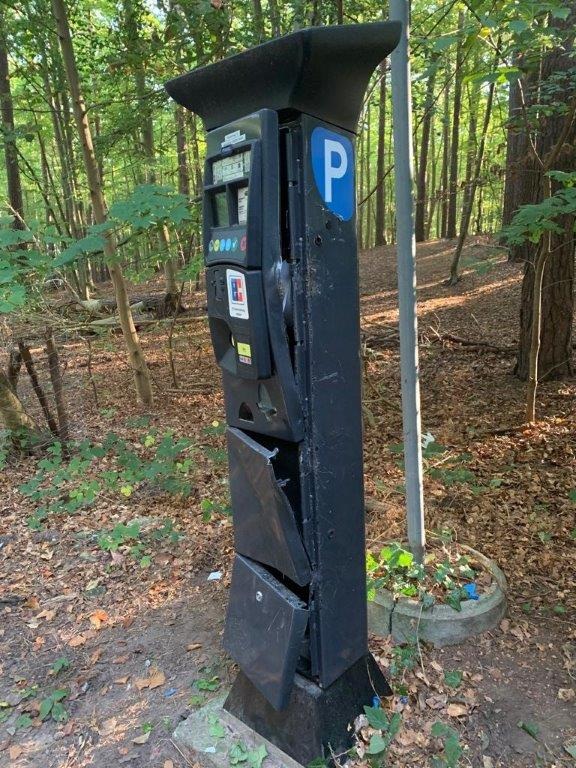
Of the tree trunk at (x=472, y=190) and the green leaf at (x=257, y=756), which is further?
the tree trunk at (x=472, y=190)

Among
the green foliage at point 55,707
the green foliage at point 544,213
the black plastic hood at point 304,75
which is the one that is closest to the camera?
the black plastic hood at point 304,75

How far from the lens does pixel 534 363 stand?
14.3 feet

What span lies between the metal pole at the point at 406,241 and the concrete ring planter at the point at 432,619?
0.45m

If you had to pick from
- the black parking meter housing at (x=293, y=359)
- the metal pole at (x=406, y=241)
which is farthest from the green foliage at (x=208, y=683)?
the metal pole at (x=406, y=241)

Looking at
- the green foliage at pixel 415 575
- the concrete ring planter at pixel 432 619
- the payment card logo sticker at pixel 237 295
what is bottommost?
the concrete ring planter at pixel 432 619

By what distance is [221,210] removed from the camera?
5.73 feet

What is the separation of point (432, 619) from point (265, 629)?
35.0 inches

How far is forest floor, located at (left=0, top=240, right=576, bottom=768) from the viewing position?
7.09 ft

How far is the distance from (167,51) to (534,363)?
464 cm

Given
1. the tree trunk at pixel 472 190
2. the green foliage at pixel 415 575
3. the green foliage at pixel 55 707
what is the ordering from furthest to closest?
the tree trunk at pixel 472 190, the green foliage at pixel 415 575, the green foliage at pixel 55 707

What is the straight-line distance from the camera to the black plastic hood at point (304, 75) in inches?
56.5

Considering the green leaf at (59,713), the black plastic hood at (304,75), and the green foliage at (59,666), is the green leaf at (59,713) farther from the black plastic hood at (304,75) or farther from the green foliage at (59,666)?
the black plastic hood at (304,75)

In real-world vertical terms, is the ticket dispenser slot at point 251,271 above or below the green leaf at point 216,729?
above

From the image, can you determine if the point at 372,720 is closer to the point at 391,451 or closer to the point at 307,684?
the point at 307,684
